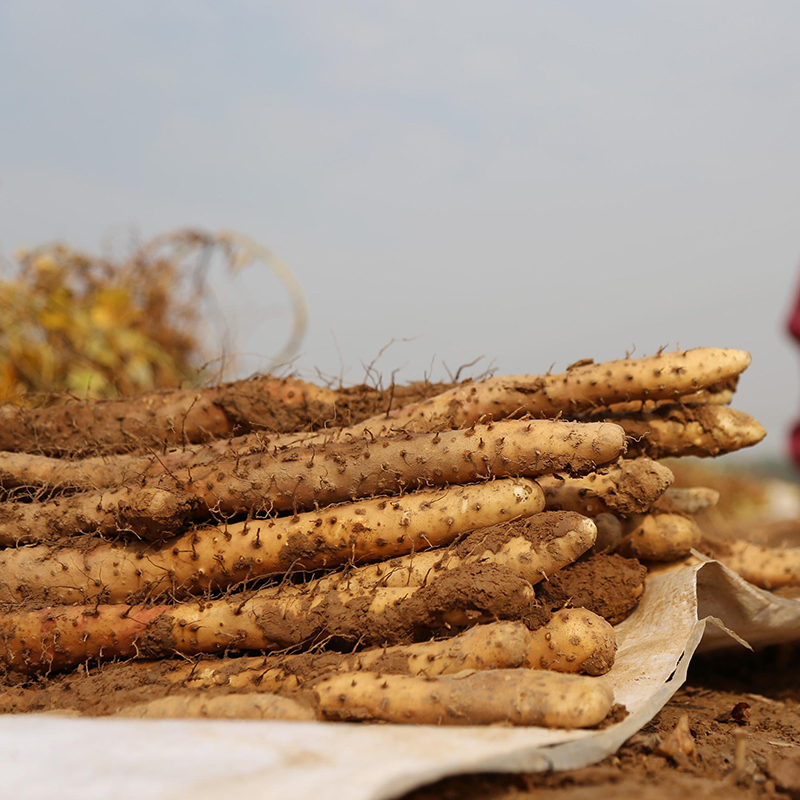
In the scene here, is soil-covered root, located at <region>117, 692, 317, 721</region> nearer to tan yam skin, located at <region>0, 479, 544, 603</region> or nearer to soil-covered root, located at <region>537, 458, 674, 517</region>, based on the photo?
tan yam skin, located at <region>0, 479, 544, 603</region>

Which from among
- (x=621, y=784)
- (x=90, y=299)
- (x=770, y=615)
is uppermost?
(x=90, y=299)

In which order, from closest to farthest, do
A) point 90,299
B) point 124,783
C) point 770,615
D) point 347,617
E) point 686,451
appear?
point 124,783, point 347,617, point 770,615, point 686,451, point 90,299

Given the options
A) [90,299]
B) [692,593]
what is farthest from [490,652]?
[90,299]

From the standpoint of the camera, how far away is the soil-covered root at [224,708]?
1.61 metres

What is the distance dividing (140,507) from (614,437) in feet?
4.21

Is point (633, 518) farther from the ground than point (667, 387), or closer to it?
closer to it

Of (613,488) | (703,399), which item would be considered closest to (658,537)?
(613,488)

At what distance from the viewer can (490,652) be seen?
167 cm

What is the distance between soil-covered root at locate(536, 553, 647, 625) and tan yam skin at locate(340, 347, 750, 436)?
0.49 metres

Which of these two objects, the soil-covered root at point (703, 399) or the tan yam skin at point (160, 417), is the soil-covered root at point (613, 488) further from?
the tan yam skin at point (160, 417)

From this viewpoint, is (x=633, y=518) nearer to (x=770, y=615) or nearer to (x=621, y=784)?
(x=770, y=615)

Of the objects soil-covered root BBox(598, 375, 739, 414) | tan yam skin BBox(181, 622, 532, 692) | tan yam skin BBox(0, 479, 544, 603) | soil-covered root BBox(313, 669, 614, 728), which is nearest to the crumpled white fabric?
soil-covered root BBox(313, 669, 614, 728)

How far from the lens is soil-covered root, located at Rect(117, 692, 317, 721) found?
1.61 meters

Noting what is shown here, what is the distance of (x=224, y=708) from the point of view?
1650 mm
